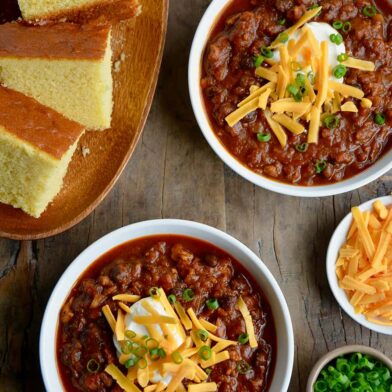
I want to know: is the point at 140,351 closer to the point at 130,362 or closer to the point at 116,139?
the point at 130,362

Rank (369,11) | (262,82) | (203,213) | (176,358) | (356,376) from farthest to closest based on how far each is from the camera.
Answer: (203,213) < (356,376) < (369,11) < (262,82) < (176,358)

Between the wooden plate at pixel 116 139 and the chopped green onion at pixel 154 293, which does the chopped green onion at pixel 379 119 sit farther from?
the chopped green onion at pixel 154 293

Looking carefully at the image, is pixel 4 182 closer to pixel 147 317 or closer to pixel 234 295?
pixel 147 317

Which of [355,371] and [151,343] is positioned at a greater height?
[151,343]

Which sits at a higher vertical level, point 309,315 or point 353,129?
point 353,129

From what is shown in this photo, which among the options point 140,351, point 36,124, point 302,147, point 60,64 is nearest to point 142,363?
point 140,351

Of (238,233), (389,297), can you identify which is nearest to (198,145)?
(238,233)
